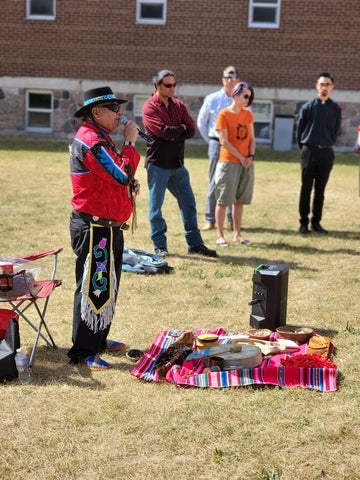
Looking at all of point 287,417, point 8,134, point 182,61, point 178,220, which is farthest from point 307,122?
point 8,134

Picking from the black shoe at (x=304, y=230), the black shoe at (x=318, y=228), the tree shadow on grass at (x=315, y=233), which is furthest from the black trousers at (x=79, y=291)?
the black shoe at (x=318, y=228)

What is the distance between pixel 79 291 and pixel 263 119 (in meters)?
15.4

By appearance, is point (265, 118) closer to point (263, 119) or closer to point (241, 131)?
point (263, 119)

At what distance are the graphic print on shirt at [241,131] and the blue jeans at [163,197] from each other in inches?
32.0

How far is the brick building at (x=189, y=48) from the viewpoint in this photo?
1962 cm

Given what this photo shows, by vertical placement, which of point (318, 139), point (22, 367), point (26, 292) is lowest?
point (22, 367)

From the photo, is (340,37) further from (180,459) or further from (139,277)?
(180,459)

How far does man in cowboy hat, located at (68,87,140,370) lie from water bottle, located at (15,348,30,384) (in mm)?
430

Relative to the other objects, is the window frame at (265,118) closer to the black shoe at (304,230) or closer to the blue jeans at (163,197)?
the black shoe at (304,230)

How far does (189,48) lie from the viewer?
1980 centimetres

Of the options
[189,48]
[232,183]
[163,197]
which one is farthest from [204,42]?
[163,197]

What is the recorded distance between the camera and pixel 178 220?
37.6 feet

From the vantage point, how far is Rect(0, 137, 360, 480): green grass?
14.2ft

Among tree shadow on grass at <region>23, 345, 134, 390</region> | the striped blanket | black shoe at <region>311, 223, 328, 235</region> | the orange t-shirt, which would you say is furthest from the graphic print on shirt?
the striped blanket
